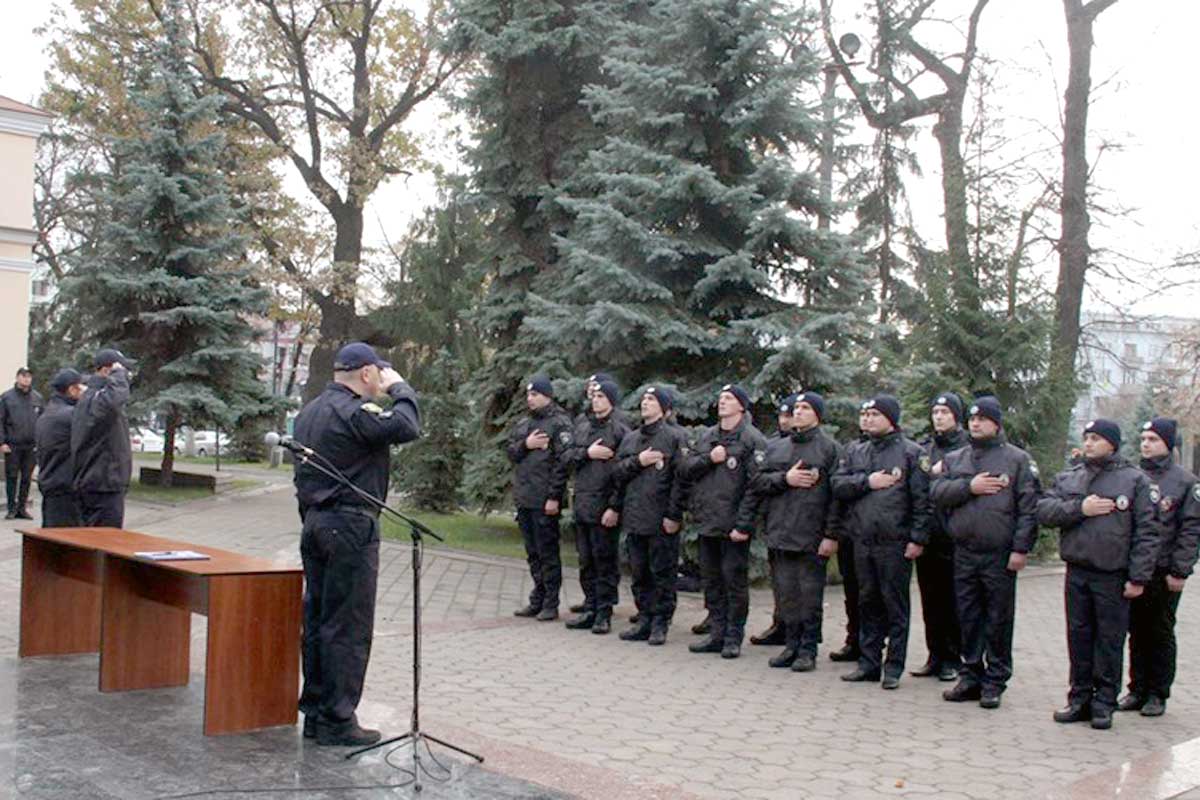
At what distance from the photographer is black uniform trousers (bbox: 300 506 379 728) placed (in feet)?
21.8

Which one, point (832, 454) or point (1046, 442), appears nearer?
point (832, 454)

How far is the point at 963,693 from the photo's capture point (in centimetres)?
854

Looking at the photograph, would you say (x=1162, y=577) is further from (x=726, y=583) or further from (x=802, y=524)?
(x=726, y=583)

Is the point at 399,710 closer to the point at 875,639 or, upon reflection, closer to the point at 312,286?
the point at 875,639

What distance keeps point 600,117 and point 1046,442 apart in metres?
8.75

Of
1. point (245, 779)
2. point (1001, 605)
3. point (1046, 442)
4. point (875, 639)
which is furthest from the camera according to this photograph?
point (1046, 442)

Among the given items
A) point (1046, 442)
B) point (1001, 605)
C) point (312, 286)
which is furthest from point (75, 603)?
point (312, 286)

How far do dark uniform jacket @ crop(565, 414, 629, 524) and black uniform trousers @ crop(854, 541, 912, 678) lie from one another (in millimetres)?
2465

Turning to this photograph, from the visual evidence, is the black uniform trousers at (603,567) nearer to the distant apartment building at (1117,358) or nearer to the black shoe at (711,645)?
the black shoe at (711,645)

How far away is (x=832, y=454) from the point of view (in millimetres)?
9680

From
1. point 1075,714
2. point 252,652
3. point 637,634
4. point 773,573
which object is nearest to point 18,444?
point 637,634

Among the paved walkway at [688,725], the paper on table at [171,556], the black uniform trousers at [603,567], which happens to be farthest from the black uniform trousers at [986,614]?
the paper on table at [171,556]

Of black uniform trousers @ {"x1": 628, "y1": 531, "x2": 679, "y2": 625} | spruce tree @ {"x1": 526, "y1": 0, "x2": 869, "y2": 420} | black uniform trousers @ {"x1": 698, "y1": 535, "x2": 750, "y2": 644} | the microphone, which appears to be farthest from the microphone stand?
spruce tree @ {"x1": 526, "y1": 0, "x2": 869, "y2": 420}

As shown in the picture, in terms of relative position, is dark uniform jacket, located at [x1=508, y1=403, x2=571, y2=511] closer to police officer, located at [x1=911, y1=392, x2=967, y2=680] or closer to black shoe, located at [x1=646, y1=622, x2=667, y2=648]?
black shoe, located at [x1=646, y1=622, x2=667, y2=648]
